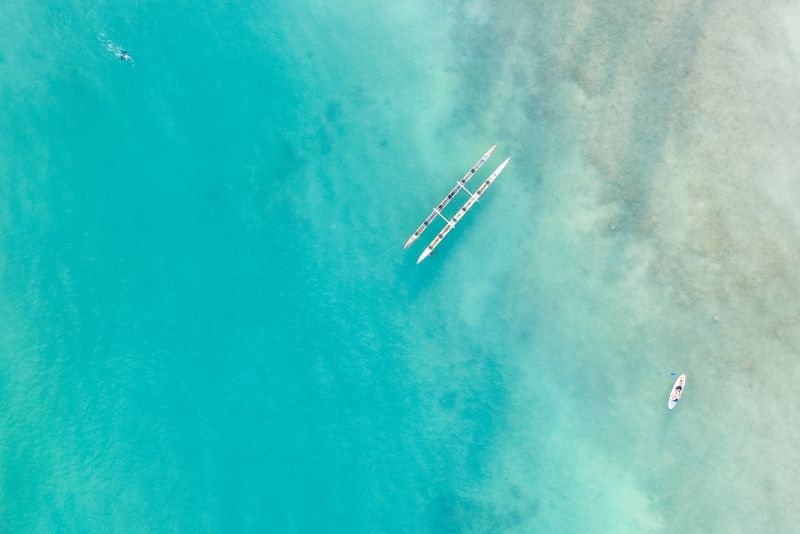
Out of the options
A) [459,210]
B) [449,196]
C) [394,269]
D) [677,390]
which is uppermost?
[449,196]

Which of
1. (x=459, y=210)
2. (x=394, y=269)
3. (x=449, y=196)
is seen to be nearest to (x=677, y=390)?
(x=459, y=210)

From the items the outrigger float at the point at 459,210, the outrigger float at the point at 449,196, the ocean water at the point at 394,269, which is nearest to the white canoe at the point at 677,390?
the ocean water at the point at 394,269

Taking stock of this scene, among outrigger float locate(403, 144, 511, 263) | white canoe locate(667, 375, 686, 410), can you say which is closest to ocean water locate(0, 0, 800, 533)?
white canoe locate(667, 375, 686, 410)

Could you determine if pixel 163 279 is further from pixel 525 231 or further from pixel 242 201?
pixel 525 231

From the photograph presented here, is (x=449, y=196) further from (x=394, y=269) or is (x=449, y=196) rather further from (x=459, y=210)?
(x=394, y=269)

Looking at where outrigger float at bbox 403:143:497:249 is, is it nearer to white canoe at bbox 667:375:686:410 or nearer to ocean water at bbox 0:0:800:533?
ocean water at bbox 0:0:800:533

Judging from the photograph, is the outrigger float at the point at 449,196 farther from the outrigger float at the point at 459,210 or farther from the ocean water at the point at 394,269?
the ocean water at the point at 394,269
